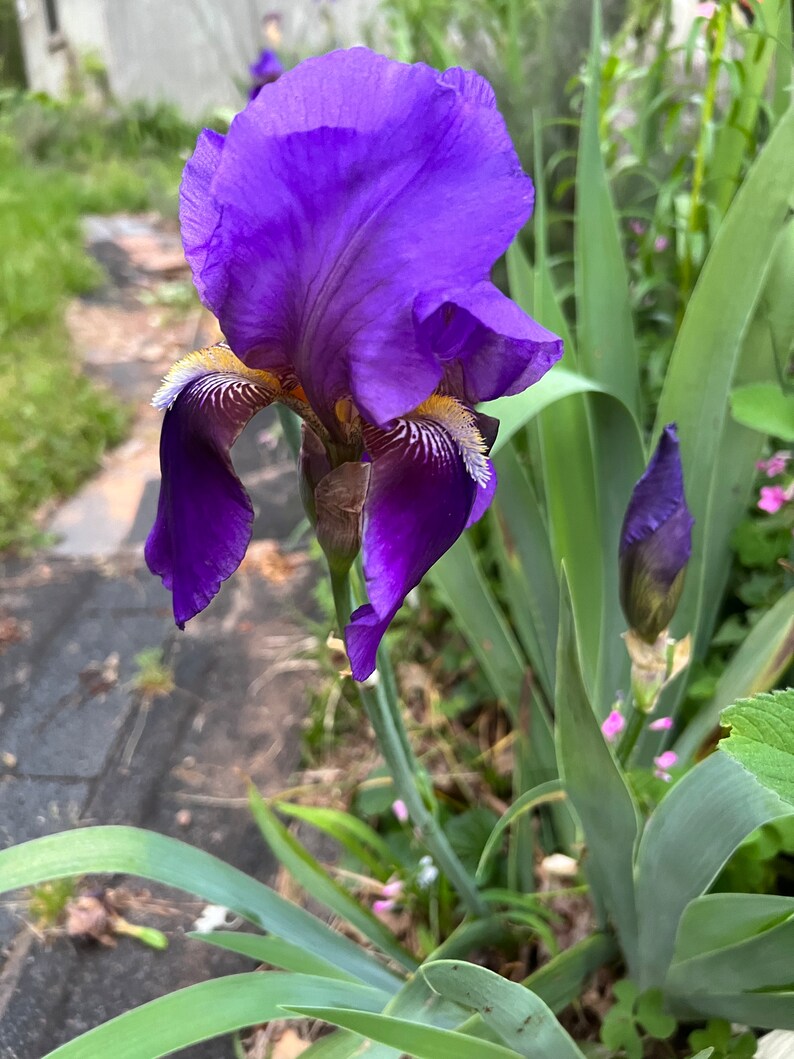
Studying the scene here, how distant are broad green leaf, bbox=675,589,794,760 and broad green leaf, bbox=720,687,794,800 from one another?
0.34 meters

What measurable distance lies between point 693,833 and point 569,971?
290 millimetres

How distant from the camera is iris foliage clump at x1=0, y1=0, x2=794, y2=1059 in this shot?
505 millimetres

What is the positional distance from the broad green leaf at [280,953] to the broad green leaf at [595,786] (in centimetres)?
30

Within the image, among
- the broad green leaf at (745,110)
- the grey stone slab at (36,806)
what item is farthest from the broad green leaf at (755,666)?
the grey stone slab at (36,806)

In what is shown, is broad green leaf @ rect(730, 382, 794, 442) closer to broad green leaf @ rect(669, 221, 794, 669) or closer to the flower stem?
broad green leaf @ rect(669, 221, 794, 669)

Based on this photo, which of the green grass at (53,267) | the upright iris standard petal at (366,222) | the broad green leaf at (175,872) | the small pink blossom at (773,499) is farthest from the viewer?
the green grass at (53,267)

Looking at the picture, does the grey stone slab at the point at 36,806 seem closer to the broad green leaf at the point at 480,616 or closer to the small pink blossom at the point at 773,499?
the broad green leaf at the point at 480,616

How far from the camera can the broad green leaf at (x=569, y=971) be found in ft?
2.72

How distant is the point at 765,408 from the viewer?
2.93 feet

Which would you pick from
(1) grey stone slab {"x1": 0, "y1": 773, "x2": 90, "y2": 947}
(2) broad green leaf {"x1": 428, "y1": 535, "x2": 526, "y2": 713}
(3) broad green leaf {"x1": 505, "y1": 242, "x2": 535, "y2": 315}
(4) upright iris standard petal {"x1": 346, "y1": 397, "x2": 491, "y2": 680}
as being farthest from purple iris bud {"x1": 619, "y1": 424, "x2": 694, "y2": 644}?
(1) grey stone slab {"x1": 0, "y1": 773, "x2": 90, "y2": 947}

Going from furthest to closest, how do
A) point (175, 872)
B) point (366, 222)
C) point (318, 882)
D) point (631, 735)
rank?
point (318, 882)
point (631, 735)
point (175, 872)
point (366, 222)

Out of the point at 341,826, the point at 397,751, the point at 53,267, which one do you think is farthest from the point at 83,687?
the point at 53,267

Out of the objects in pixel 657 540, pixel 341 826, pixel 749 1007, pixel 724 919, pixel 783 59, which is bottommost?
pixel 341 826

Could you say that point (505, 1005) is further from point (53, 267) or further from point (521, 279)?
point (53, 267)
